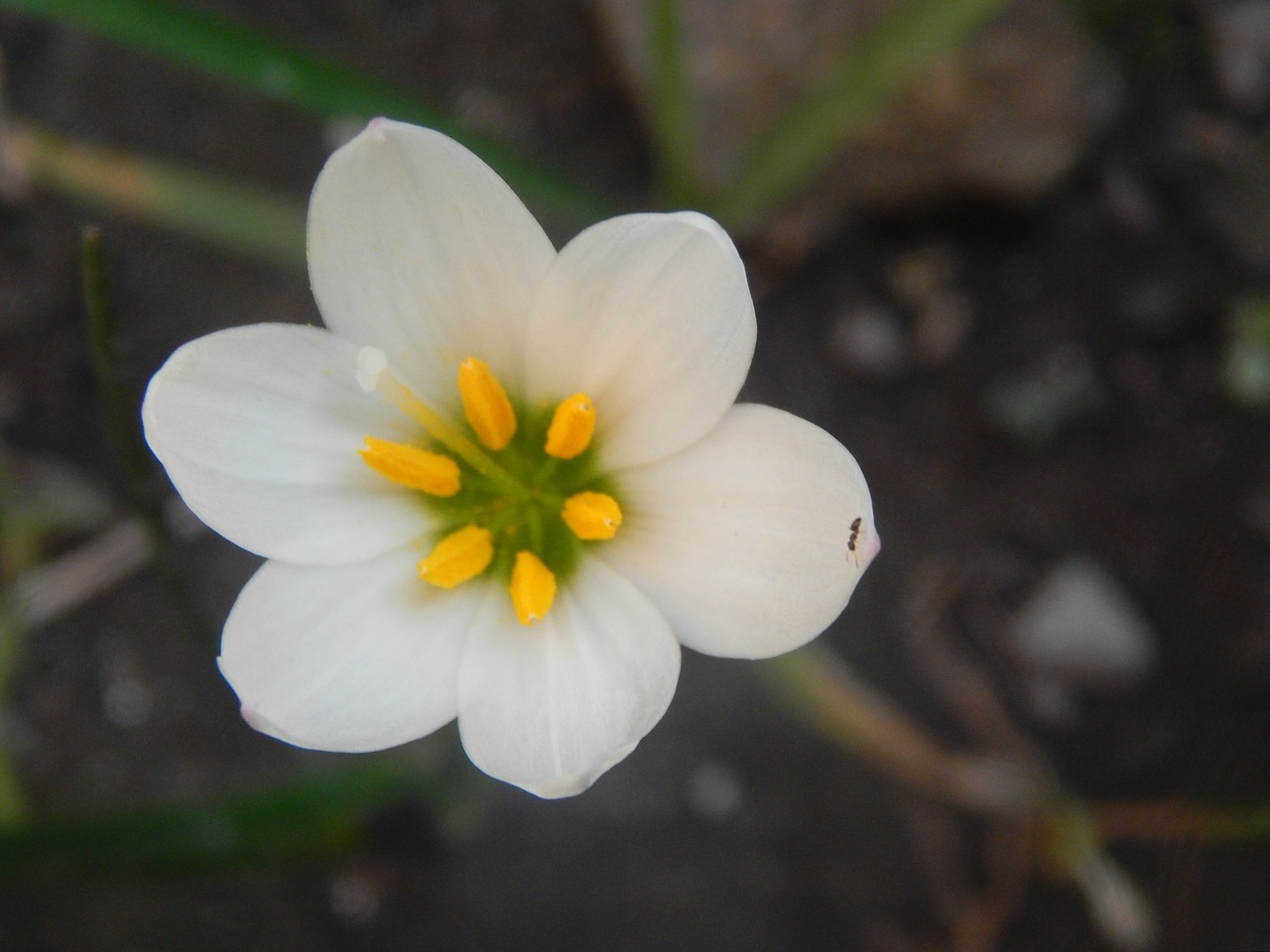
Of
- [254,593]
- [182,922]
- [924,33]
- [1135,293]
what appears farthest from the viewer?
[1135,293]

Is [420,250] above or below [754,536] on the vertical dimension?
above

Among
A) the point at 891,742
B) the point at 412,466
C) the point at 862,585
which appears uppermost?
the point at 412,466

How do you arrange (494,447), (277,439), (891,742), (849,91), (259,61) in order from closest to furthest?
(277,439), (494,447), (259,61), (849,91), (891,742)

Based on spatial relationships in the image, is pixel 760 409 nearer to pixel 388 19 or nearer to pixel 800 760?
pixel 800 760

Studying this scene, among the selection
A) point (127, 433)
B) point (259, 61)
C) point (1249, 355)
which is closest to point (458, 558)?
point (127, 433)

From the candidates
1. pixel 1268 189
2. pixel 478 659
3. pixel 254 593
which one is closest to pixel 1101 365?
pixel 1268 189

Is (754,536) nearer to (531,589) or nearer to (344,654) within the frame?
(531,589)

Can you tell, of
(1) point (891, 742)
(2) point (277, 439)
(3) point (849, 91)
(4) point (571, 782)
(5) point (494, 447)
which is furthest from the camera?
(1) point (891, 742)
